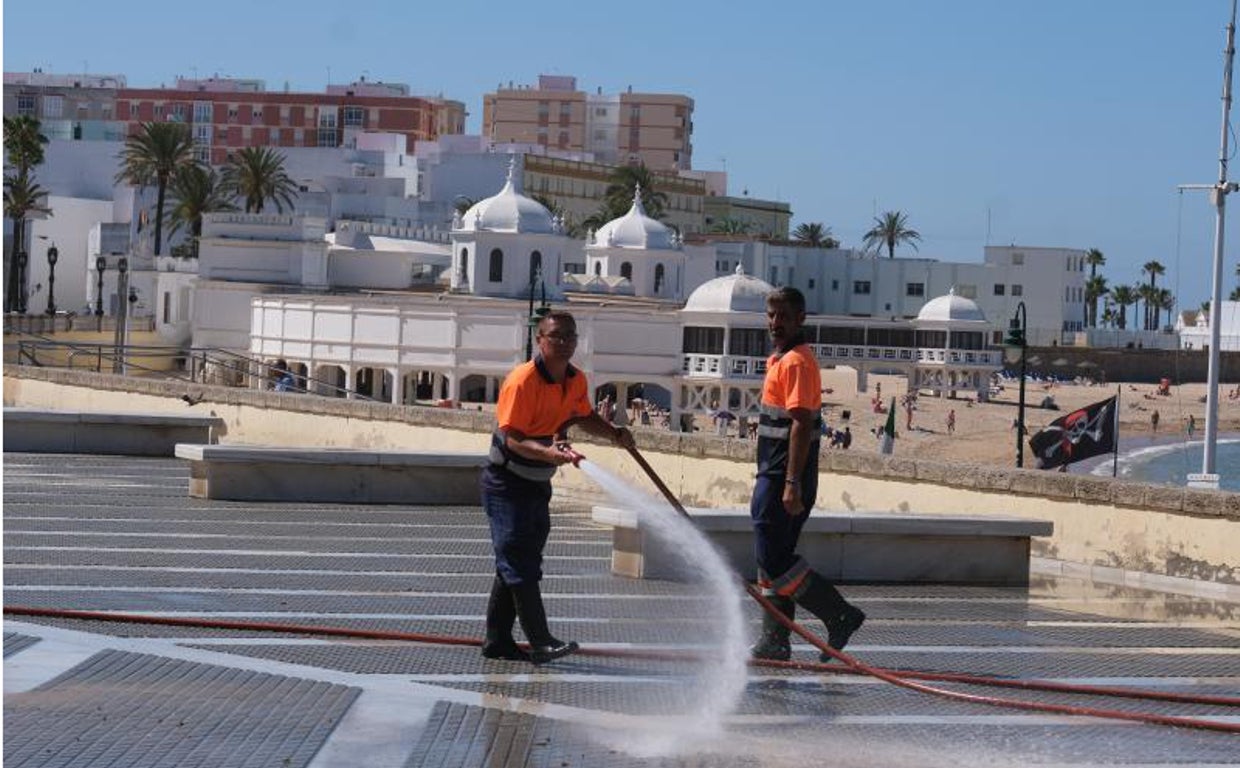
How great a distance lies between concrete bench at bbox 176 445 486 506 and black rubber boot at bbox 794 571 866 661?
8.49 m

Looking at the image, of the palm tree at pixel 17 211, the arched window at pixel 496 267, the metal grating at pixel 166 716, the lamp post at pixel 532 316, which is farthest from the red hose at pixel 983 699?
the arched window at pixel 496 267

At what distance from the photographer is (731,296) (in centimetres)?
9412

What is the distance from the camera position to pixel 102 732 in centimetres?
827

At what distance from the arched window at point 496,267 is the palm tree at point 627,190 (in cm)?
6228

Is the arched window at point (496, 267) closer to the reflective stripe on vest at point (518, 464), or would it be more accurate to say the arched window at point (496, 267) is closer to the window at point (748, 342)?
the window at point (748, 342)

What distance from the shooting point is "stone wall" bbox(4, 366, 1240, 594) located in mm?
14453

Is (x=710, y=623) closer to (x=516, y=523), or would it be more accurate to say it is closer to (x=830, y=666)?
(x=830, y=666)

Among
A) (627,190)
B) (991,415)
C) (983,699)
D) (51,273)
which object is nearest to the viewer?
(983,699)

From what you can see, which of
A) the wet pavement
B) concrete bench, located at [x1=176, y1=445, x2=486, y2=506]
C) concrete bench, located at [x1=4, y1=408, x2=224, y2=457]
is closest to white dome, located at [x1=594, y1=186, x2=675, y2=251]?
concrete bench, located at [x1=4, y1=408, x2=224, y2=457]

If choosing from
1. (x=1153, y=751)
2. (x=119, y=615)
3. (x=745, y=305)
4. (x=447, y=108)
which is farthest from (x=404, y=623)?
(x=447, y=108)

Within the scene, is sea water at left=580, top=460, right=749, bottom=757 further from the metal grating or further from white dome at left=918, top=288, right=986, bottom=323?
white dome at left=918, top=288, right=986, bottom=323

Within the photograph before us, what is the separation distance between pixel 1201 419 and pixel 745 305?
44.4m

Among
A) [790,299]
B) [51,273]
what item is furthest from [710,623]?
[51,273]

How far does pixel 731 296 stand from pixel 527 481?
83988 mm
